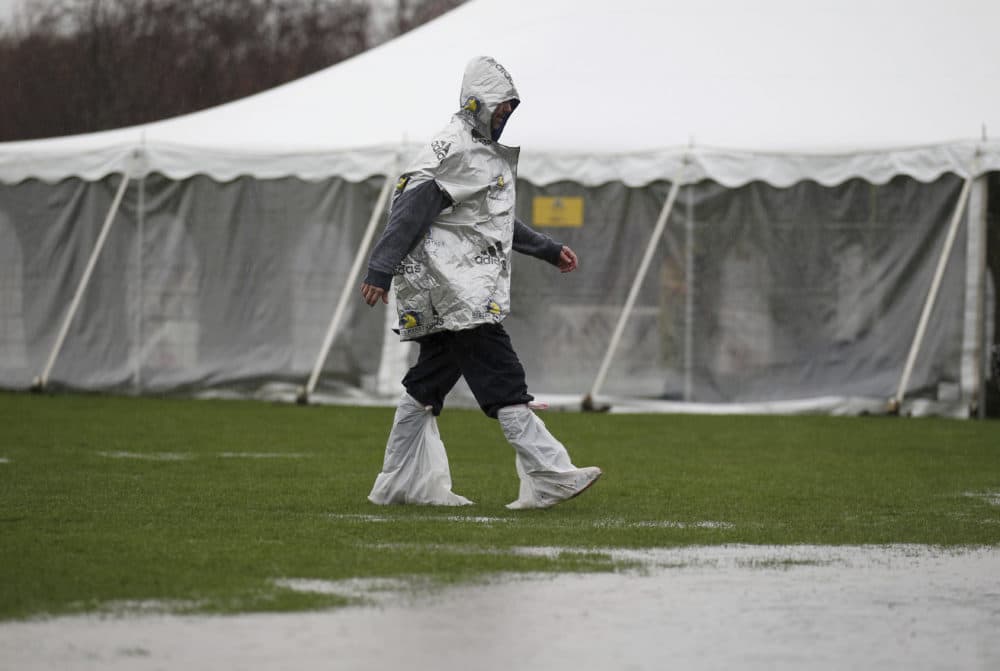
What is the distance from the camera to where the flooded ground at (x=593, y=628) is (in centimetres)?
379

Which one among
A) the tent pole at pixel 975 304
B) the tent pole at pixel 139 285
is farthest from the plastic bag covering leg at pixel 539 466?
the tent pole at pixel 139 285

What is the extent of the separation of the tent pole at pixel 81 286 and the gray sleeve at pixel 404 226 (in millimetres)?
9400

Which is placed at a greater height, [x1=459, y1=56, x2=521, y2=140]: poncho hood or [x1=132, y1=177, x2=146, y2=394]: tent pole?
[x1=459, y1=56, x2=521, y2=140]: poncho hood

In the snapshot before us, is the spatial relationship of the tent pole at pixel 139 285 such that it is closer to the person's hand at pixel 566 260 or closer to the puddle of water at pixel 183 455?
the puddle of water at pixel 183 455

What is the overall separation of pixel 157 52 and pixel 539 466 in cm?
3426

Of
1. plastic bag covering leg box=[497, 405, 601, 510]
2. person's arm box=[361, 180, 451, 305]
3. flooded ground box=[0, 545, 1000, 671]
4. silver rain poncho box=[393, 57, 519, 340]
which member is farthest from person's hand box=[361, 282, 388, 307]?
flooded ground box=[0, 545, 1000, 671]

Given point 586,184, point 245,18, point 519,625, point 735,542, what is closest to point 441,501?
point 735,542

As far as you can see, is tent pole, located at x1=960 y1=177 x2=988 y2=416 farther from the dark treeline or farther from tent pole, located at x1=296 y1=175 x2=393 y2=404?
the dark treeline

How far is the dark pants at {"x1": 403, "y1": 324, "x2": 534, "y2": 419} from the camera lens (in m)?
6.93

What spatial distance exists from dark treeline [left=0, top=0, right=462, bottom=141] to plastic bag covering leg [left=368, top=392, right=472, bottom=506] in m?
32.6

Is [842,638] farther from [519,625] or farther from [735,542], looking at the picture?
[735,542]

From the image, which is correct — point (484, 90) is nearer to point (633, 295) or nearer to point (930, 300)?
point (633, 295)

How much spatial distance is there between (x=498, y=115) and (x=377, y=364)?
27.4ft

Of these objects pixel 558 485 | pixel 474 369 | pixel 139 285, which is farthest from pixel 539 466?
pixel 139 285
